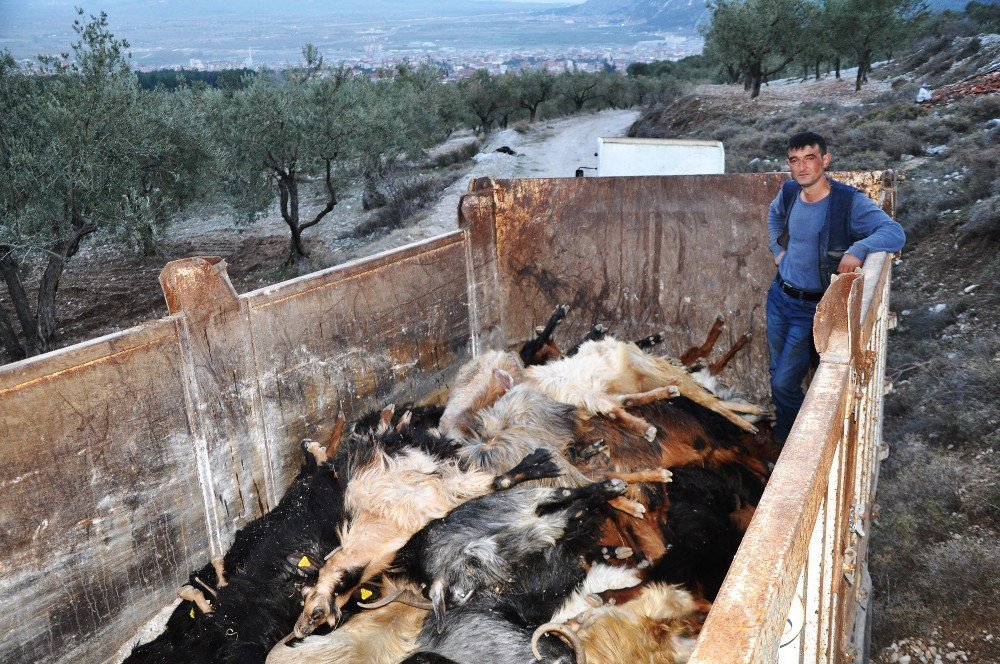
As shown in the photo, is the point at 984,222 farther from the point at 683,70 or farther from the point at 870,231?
the point at 683,70

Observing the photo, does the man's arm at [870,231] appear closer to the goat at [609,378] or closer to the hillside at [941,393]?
the goat at [609,378]

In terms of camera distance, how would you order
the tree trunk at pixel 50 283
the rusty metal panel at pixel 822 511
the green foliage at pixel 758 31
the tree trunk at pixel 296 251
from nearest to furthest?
the rusty metal panel at pixel 822 511
the tree trunk at pixel 50 283
the tree trunk at pixel 296 251
the green foliage at pixel 758 31

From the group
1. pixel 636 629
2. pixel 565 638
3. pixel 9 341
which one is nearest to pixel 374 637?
pixel 565 638

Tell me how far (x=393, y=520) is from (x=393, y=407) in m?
0.87

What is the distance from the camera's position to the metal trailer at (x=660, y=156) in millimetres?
8047

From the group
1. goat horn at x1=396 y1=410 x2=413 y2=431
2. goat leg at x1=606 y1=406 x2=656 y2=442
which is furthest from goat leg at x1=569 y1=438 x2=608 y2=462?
goat horn at x1=396 y1=410 x2=413 y2=431

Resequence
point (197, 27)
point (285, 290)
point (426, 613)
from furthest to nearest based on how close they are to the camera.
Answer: point (197, 27) < point (285, 290) < point (426, 613)

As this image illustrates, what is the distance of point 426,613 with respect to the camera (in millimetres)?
2746

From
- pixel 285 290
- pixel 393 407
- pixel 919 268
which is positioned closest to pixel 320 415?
pixel 393 407

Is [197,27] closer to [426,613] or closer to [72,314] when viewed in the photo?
[72,314]

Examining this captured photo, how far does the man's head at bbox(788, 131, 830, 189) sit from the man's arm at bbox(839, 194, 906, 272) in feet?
0.72

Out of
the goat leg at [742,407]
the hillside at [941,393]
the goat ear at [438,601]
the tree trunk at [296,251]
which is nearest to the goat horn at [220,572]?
the goat ear at [438,601]

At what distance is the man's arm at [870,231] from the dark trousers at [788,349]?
1.39 ft

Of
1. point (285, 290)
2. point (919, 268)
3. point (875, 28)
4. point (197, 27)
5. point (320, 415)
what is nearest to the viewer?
point (285, 290)
